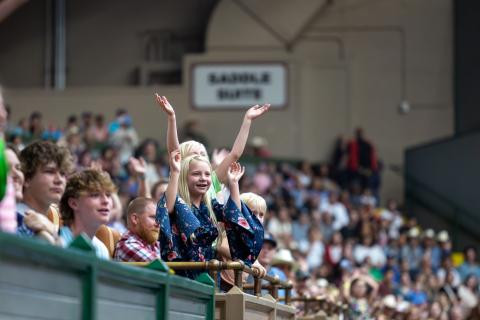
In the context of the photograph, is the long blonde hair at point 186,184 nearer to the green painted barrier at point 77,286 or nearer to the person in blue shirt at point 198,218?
the person in blue shirt at point 198,218

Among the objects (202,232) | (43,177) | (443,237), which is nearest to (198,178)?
(202,232)

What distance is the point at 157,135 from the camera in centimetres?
2980

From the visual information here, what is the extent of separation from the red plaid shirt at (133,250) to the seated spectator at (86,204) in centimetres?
69

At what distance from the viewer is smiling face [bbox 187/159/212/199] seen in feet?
25.6

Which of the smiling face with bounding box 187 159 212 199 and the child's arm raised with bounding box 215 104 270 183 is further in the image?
the child's arm raised with bounding box 215 104 270 183

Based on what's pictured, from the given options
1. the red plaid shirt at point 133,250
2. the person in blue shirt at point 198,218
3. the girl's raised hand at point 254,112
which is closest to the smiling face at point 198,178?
the person in blue shirt at point 198,218

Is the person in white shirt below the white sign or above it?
below

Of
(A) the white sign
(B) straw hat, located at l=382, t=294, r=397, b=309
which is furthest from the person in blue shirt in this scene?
(A) the white sign

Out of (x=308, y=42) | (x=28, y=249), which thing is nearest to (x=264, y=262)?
(x=28, y=249)

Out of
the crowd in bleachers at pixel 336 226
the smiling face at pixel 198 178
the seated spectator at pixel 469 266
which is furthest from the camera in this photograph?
the seated spectator at pixel 469 266

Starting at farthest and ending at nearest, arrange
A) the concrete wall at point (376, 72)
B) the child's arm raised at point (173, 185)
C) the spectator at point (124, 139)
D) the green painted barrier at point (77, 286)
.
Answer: the concrete wall at point (376, 72) < the spectator at point (124, 139) < the child's arm raised at point (173, 185) < the green painted barrier at point (77, 286)

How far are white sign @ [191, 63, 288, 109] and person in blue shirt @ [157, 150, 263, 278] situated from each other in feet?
71.2

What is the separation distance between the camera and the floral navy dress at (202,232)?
7.58 meters

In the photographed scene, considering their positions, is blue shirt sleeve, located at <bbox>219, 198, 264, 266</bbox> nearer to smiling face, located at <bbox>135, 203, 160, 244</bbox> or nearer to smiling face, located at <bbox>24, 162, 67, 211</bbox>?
smiling face, located at <bbox>135, 203, 160, 244</bbox>
